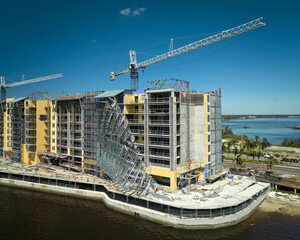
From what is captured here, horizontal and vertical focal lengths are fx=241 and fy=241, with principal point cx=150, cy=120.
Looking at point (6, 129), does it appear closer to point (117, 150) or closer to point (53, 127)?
point (53, 127)

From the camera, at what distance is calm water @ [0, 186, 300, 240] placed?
42562 millimetres

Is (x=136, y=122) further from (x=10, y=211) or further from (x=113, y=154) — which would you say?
(x=10, y=211)

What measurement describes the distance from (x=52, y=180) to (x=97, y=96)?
89.5 feet

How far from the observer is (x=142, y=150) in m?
63.2

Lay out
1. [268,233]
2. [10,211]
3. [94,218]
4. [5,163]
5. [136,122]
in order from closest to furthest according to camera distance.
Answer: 1. [268,233]
2. [94,218]
3. [10,211]
4. [136,122]
5. [5,163]

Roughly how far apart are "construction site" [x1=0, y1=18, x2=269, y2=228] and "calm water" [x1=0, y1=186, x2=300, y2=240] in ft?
8.24

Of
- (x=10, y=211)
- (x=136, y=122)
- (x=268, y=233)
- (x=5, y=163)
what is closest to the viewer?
(x=268, y=233)

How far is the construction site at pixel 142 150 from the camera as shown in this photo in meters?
51.3

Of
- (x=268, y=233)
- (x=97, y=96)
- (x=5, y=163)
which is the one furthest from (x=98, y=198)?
(x=5, y=163)

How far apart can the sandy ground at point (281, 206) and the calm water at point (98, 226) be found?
7.38 ft

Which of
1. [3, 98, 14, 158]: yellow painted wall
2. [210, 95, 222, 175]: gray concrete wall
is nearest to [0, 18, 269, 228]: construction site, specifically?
[210, 95, 222, 175]: gray concrete wall

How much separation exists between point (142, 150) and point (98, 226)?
22.6m

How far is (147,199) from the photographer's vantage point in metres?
49.8

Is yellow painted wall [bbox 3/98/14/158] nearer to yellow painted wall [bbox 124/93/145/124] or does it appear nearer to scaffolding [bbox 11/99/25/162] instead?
scaffolding [bbox 11/99/25/162]
